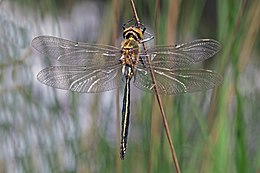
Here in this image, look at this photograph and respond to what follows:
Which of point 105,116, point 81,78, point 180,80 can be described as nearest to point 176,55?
point 180,80

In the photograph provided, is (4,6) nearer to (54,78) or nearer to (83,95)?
(83,95)

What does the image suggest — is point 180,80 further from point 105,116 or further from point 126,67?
point 105,116

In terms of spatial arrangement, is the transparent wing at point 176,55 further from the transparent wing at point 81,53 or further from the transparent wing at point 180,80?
the transparent wing at point 81,53

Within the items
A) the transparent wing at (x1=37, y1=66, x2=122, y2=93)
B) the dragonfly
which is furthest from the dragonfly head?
the transparent wing at (x1=37, y1=66, x2=122, y2=93)

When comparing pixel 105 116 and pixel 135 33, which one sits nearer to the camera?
pixel 135 33

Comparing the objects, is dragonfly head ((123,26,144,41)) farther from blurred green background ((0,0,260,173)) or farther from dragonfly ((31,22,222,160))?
blurred green background ((0,0,260,173))

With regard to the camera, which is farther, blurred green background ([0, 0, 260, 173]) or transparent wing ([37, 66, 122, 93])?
blurred green background ([0, 0, 260, 173])

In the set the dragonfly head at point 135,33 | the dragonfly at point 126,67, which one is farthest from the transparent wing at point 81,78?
the dragonfly head at point 135,33
